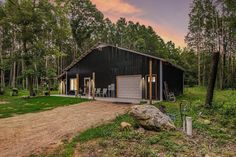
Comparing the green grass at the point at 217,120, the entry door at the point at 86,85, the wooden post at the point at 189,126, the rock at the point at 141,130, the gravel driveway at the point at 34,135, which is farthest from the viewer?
the entry door at the point at 86,85

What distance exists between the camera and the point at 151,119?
818 centimetres

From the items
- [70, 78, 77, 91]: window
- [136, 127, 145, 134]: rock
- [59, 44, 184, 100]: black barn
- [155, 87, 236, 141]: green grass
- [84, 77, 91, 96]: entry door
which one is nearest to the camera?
[136, 127, 145, 134]: rock

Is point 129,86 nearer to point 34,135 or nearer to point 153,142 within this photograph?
point 34,135

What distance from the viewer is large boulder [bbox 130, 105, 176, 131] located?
26.6 ft

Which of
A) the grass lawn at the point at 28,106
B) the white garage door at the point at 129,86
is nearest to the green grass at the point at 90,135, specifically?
the grass lawn at the point at 28,106

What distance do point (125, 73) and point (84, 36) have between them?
93.4 feet

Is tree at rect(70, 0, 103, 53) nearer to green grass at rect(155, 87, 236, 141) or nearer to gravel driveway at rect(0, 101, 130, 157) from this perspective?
green grass at rect(155, 87, 236, 141)

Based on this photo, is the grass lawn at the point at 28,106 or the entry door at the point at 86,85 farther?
the entry door at the point at 86,85

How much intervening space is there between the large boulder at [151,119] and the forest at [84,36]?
18.5 ft

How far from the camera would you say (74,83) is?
89.0 feet

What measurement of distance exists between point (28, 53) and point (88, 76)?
Result: 282 inches

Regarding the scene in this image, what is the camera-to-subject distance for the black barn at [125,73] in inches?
742

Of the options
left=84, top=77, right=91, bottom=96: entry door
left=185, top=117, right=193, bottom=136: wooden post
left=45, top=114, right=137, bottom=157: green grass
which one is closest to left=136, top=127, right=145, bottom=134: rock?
left=45, top=114, right=137, bottom=157: green grass

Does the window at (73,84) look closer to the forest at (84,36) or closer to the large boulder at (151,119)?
the forest at (84,36)
